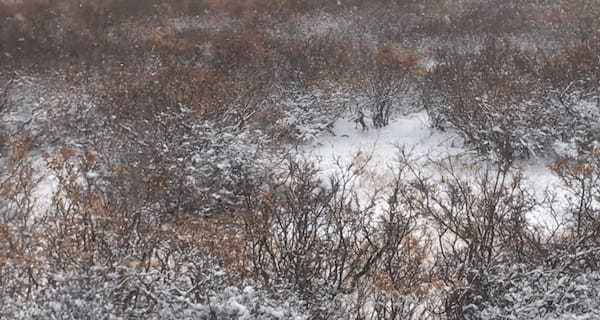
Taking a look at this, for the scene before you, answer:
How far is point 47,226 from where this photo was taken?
6.02 meters

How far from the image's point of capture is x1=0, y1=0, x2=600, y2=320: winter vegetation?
510cm

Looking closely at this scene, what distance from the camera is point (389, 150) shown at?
10.5m

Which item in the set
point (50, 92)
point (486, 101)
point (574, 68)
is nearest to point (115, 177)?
point (50, 92)

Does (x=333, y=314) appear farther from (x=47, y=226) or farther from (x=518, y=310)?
(x=47, y=226)

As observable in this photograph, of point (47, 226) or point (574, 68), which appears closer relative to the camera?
point (47, 226)

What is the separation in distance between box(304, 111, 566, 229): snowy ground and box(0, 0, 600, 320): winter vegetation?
59 mm

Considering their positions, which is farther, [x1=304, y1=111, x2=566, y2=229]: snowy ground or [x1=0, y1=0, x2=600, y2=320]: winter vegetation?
[x1=304, y1=111, x2=566, y2=229]: snowy ground

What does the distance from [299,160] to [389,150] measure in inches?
108

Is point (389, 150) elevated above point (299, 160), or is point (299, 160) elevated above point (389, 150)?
point (299, 160)

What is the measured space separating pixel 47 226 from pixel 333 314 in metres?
3.62

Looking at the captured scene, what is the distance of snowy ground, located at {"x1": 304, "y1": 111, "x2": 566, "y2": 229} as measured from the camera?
892 centimetres

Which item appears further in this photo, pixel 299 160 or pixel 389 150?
pixel 389 150

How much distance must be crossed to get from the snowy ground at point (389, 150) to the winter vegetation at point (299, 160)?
0.06 metres

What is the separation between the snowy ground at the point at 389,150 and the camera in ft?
29.3
